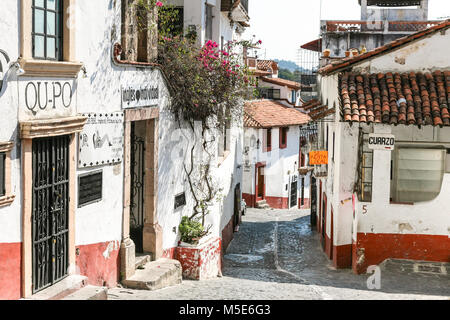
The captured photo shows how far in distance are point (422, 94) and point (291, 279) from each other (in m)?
5.31

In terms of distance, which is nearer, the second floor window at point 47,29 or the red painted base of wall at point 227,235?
the second floor window at point 47,29

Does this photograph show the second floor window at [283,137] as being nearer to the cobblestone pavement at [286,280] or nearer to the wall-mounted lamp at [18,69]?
the cobblestone pavement at [286,280]

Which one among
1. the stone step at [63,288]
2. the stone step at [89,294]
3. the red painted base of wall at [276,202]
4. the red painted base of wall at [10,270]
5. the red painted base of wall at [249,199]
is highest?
the red painted base of wall at [10,270]

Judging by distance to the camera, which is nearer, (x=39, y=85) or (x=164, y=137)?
(x=39, y=85)

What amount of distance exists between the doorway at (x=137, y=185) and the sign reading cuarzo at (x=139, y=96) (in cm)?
54

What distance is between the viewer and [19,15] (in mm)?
8117

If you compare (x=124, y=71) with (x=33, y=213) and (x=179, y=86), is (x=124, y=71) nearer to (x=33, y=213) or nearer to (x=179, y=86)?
(x=179, y=86)

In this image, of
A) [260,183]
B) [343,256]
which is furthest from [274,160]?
[343,256]

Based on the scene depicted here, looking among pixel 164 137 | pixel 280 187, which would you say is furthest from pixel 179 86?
pixel 280 187

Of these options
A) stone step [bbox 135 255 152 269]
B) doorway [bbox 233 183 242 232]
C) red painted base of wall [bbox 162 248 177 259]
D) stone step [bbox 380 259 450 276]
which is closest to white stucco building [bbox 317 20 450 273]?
stone step [bbox 380 259 450 276]

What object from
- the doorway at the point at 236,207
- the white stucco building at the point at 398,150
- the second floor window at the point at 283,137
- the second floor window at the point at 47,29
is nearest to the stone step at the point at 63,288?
the second floor window at the point at 47,29

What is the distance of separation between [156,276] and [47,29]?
5035 mm

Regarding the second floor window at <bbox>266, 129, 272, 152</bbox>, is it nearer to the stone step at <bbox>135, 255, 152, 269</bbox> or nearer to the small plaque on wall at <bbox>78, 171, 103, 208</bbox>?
the stone step at <bbox>135, 255, 152, 269</bbox>

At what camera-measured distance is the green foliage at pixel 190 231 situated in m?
14.7
